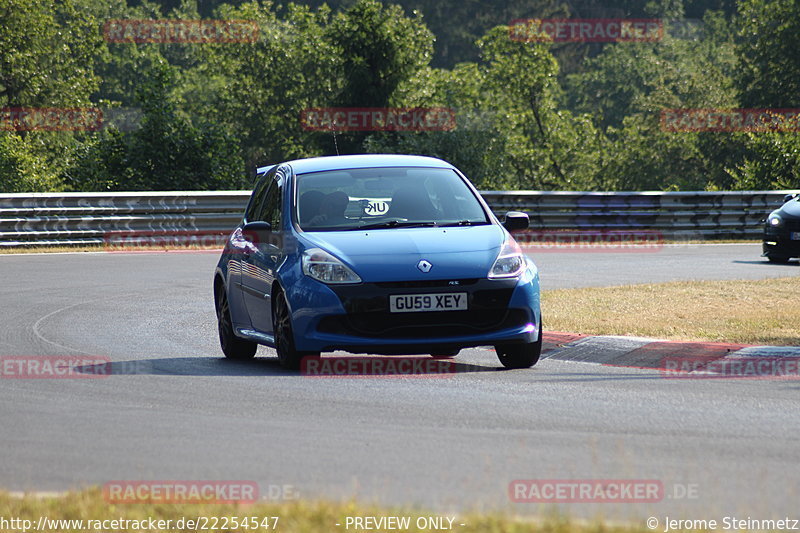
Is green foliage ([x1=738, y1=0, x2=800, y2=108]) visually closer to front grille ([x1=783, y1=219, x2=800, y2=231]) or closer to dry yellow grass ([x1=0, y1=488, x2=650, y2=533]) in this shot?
front grille ([x1=783, y1=219, x2=800, y2=231])

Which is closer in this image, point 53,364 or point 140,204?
point 53,364

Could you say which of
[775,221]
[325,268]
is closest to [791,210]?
[775,221]

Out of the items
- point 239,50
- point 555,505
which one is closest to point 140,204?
point 555,505

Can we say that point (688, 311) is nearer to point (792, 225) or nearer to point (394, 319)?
point (394, 319)

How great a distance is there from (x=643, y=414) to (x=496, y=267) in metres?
2.38

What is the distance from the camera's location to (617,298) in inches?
603

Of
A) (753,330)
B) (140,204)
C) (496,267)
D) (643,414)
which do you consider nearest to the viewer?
(643,414)

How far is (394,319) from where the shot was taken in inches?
383

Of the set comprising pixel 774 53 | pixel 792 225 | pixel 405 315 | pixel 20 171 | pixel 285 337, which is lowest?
pixel 20 171

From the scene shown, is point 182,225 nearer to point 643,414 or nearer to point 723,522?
point 643,414

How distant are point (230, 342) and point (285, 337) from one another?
5.24ft

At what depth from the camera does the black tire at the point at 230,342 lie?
11578 millimetres

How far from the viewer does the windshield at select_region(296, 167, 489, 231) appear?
1062 centimetres

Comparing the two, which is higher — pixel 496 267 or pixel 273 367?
pixel 496 267
